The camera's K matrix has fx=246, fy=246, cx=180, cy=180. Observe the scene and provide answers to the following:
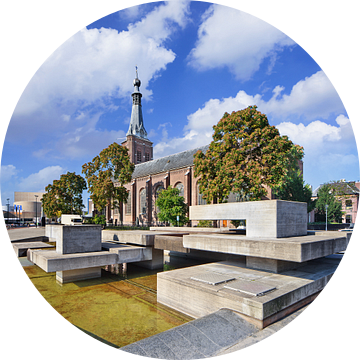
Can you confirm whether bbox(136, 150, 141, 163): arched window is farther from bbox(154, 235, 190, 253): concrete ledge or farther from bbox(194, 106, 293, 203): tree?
bbox(154, 235, 190, 253): concrete ledge

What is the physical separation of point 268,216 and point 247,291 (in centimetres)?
387

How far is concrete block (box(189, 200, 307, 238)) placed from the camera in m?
10.8

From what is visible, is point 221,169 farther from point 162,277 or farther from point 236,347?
point 236,347

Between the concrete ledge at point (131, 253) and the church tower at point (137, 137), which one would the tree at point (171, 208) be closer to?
the concrete ledge at point (131, 253)

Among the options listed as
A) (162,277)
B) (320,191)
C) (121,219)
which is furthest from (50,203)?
(320,191)

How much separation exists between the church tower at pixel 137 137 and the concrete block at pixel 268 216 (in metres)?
51.2

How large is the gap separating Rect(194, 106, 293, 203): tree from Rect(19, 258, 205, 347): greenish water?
1123cm

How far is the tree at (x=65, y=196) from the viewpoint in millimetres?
42056

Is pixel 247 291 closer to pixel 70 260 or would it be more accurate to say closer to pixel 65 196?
pixel 70 260

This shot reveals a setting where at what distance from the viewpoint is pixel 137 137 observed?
61.5 meters

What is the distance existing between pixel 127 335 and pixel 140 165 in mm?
51838

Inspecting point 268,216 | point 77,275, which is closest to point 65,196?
point 77,275

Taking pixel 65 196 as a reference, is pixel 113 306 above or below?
below

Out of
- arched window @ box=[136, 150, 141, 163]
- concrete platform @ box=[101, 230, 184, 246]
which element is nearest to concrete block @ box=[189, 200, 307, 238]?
concrete platform @ box=[101, 230, 184, 246]
